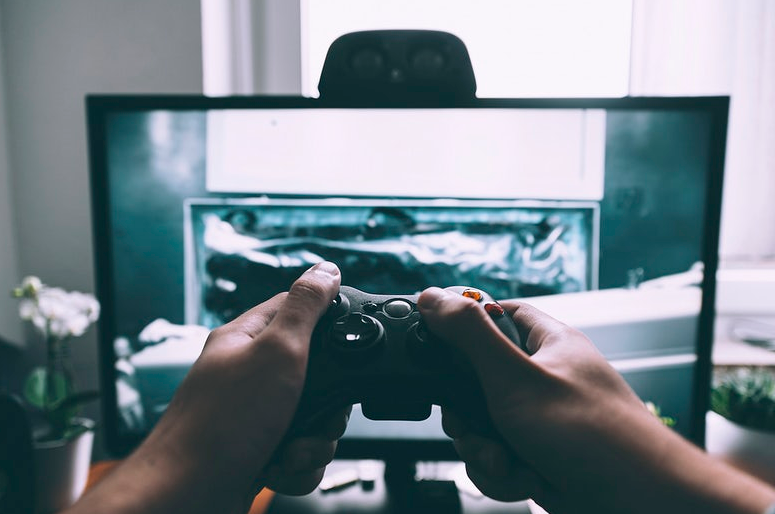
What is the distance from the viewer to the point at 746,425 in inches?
23.8

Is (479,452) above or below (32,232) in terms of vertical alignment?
below

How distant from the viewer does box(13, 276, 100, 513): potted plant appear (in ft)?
1.95

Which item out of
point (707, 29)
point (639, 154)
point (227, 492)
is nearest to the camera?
point (227, 492)

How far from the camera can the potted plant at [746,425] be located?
592mm

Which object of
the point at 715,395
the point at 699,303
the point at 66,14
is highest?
the point at 66,14

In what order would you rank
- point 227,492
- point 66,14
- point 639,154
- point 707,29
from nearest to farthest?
point 227,492
point 639,154
point 66,14
point 707,29

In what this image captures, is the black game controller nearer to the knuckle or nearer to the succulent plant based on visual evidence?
the knuckle

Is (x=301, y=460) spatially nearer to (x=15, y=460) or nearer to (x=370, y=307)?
(x=370, y=307)

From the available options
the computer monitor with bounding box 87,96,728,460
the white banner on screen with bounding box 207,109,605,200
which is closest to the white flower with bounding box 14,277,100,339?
the computer monitor with bounding box 87,96,728,460

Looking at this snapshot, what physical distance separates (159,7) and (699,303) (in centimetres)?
81

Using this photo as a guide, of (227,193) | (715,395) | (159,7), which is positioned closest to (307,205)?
(227,193)

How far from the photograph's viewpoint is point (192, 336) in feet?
1.86

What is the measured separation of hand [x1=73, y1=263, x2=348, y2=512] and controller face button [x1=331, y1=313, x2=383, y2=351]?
2cm

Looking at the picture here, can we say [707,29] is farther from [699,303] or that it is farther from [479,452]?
[479,452]
